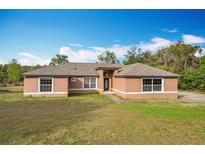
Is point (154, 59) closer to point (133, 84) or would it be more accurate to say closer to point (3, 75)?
point (133, 84)

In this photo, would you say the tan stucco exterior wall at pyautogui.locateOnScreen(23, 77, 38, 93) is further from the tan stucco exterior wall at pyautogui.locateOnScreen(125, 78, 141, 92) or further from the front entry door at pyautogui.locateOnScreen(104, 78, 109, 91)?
the tan stucco exterior wall at pyautogui.locateOnScreen(125, 78, 141, 92)

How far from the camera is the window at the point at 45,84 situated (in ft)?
55.8

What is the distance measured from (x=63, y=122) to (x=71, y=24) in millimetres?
9600

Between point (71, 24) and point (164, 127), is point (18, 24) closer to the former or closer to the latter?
point (71, 24)

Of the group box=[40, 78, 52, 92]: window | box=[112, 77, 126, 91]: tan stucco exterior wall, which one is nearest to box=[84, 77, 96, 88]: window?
box=[112, 77, 126, 91]: tan stucco exterior wall

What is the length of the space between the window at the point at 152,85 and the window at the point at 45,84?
10.3 meters

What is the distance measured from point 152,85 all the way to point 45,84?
11620mm

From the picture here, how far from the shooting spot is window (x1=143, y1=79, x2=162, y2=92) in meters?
16.9

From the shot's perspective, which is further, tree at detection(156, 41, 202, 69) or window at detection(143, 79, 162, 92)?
tree at detection(156, 41, 202, 69)

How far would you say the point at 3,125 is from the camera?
7.07m

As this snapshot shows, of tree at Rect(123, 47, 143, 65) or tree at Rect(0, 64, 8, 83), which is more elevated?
tree at Rect(123, 47, 143, 65)

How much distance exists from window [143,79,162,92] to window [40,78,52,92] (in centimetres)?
1029

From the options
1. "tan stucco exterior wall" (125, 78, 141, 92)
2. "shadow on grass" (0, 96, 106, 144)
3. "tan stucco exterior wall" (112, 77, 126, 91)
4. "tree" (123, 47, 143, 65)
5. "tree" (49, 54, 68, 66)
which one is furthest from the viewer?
"tree" (123, 47, 143, 65)
